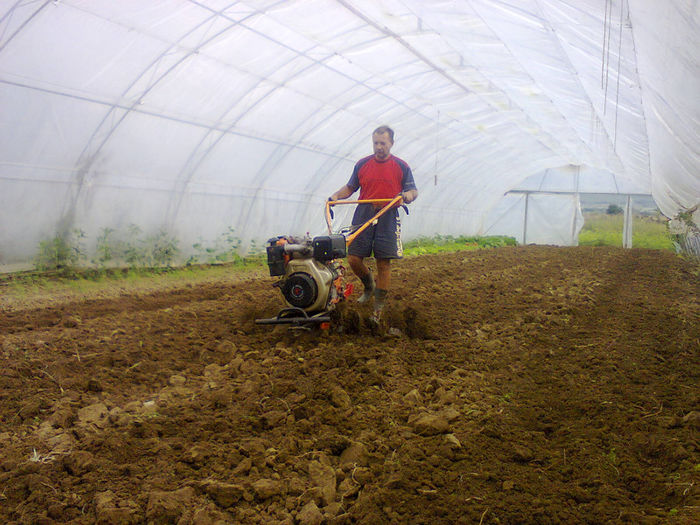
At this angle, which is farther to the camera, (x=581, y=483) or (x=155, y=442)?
(x=155, y=442)

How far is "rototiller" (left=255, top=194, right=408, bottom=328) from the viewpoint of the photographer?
3994mm

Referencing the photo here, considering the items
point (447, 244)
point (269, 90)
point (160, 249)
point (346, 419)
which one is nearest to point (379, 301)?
point (346, 419)

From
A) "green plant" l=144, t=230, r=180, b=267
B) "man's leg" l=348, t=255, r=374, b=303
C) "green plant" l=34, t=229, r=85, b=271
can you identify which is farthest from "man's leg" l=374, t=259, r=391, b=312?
"green plant" l=144, t=230, r=180, b=267

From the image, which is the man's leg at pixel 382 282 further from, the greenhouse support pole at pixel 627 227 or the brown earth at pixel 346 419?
the greenhouse support pole at pixel 627 227

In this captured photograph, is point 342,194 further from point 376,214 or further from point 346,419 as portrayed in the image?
point 346,419

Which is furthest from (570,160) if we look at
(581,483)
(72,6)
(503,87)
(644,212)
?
(581,483)

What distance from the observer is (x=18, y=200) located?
6672mm

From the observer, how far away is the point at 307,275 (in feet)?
13.1

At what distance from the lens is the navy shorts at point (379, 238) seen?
175 inches

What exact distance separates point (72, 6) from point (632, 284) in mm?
8075

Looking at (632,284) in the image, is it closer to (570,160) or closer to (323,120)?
(323,120)

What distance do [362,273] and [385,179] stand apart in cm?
83

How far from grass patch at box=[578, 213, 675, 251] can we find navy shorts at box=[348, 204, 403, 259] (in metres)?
19.4

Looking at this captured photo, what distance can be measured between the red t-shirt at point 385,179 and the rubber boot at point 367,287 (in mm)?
709
